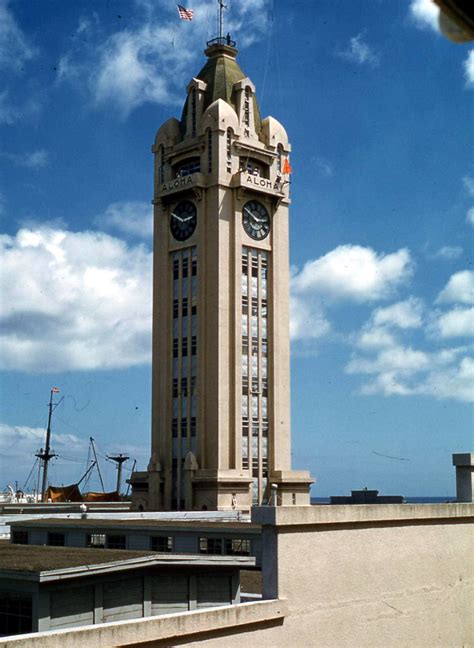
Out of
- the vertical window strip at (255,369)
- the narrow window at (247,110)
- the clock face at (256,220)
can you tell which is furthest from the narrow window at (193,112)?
the vertical window strip at (255,369)

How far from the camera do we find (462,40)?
4176 mm

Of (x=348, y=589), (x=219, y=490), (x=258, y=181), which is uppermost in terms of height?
(x=258, y=181)

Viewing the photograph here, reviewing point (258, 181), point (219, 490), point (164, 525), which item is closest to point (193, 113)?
point (258, 181)

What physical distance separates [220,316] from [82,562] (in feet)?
206

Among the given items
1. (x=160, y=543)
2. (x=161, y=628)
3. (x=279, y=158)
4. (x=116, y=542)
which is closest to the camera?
(x=161, y=628)

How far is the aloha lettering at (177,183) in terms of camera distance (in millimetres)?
90700

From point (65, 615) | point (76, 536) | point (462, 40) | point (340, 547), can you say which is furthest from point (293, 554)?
point (76, 536)

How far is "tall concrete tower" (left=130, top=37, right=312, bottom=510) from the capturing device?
86938 millimetres

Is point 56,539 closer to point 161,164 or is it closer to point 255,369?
point 255,369

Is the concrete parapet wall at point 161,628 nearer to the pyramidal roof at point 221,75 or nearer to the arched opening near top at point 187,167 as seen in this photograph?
the arched opening near top at point 187,167

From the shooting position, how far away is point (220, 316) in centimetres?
8762

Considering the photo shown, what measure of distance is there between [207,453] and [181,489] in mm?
4942

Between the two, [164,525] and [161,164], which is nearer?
[164,525]

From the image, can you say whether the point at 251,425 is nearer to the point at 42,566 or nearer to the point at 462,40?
the point at 42,566
